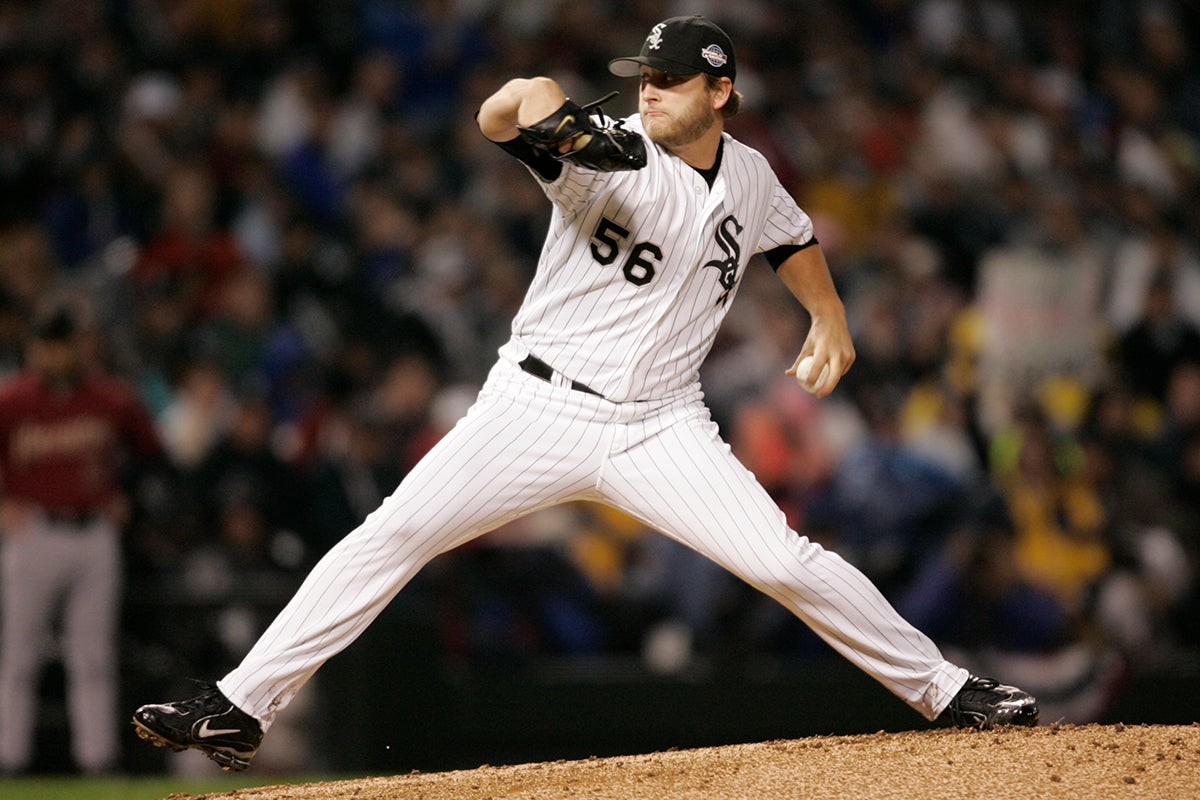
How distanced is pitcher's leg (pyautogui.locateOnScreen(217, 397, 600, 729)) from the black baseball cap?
101cm

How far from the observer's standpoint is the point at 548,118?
3764 mm

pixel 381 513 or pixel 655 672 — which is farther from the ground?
pixel 381 513

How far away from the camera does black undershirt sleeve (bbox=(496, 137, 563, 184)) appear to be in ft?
12.9

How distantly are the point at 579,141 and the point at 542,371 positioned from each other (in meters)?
0.74

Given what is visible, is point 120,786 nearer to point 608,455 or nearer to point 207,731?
point 207,731

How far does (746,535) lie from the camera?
419 centimetres

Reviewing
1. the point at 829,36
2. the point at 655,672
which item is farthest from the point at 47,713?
the point at 829,36

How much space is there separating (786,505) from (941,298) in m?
2.05

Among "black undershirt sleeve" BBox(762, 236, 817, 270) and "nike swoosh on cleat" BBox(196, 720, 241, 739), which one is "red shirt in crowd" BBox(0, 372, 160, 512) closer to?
"nike swoosh on cleat" BBox(196, 720, 241, 739)

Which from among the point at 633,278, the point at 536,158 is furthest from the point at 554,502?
the point at 536,158

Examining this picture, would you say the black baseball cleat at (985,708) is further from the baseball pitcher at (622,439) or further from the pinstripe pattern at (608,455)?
the pinstripe pattern at (608,455)

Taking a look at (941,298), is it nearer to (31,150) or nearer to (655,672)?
(655,672)

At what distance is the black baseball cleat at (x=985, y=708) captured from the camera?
4.43 m

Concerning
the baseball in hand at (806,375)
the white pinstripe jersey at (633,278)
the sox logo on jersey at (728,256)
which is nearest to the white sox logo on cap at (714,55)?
the white pinstripe jersey at (633,278)
